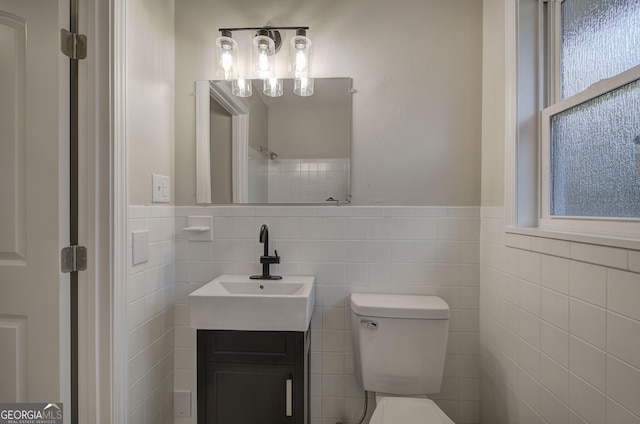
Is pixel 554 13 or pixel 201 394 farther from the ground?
pixel 554 13

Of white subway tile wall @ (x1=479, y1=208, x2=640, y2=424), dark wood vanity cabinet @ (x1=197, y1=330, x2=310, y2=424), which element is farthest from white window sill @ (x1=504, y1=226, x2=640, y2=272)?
dark wood vanity cabinet @ (x1=197, y1=330, x2=310, y2=424)

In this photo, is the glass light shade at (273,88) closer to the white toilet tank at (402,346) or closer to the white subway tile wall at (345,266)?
the white subway tile wall at (345,266)

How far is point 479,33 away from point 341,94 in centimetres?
76

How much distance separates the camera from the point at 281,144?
1513 mm

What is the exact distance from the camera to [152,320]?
134 centimetres

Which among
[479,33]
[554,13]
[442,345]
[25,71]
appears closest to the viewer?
[25,71]

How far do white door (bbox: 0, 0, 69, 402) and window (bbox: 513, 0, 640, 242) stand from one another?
1.76 meters

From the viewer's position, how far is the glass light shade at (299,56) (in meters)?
1.45

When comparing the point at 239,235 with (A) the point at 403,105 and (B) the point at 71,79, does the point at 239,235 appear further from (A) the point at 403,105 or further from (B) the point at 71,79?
(A) the point at 403,105

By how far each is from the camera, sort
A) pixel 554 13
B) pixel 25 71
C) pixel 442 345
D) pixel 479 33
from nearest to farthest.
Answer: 1. pixel 25 71
2. pixel 554 13
3. pixel 442 345
4. pixel 479 33

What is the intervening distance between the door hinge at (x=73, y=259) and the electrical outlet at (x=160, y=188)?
36 centimetres

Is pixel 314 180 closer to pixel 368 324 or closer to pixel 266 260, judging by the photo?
pixel 266 260

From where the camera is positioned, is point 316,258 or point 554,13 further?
point 316,258

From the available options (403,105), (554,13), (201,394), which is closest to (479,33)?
(554,13)
